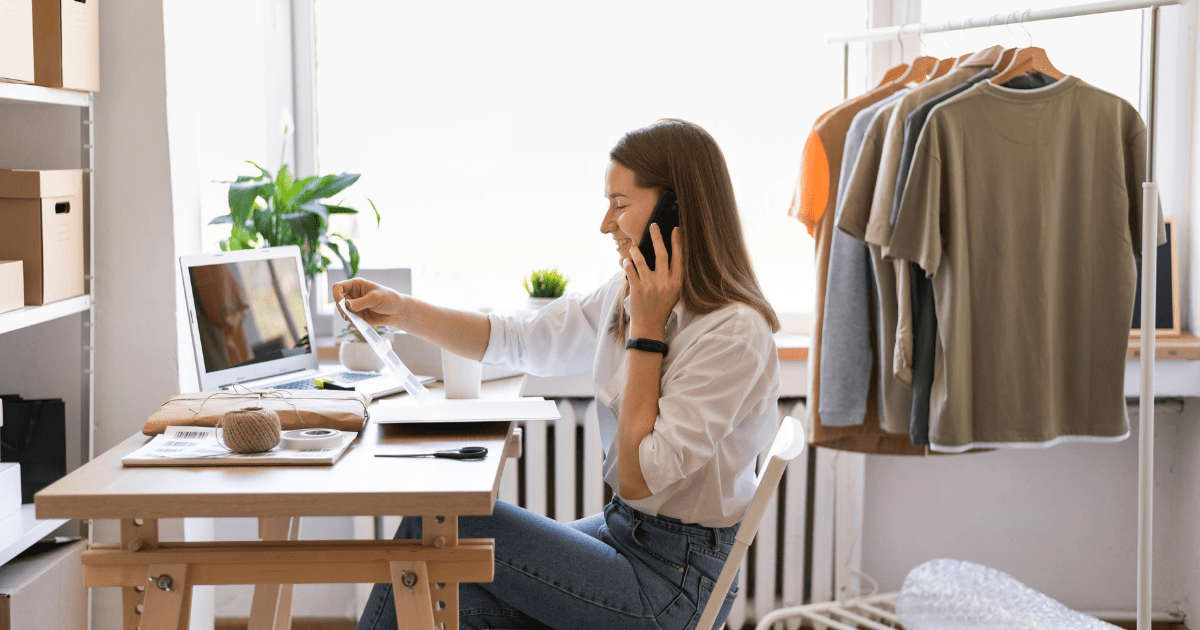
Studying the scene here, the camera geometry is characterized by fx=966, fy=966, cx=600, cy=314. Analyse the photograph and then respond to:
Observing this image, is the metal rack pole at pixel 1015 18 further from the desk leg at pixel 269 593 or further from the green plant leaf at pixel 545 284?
the desk leg at pixel 269 593

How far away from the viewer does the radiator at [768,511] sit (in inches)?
91.7

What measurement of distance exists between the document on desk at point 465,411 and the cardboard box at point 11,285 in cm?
62

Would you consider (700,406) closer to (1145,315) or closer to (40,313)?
(1145,315)

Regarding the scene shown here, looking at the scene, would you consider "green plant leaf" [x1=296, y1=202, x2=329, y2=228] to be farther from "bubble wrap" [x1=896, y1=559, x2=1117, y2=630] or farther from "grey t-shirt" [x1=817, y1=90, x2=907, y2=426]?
"bubble wrap" [x1=896, y1=559, x2=1117, y2=630]

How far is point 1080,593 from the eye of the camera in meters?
2.49

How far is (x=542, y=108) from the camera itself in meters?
2.49

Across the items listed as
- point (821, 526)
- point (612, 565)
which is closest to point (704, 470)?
point (612, 565)

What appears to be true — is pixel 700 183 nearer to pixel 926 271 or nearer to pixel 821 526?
pixel 926 271

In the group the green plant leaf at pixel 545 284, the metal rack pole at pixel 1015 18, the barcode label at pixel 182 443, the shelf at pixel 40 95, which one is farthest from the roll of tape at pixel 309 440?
the metal rack pole at pixel 1015 18

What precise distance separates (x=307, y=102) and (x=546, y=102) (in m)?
0.62

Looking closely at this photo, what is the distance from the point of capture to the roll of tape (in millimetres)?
1294

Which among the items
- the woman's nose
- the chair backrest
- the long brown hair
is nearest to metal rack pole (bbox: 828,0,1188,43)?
the long brown hair

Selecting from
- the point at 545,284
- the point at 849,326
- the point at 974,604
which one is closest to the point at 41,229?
the point at 545,284

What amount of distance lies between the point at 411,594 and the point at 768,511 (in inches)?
50.5
